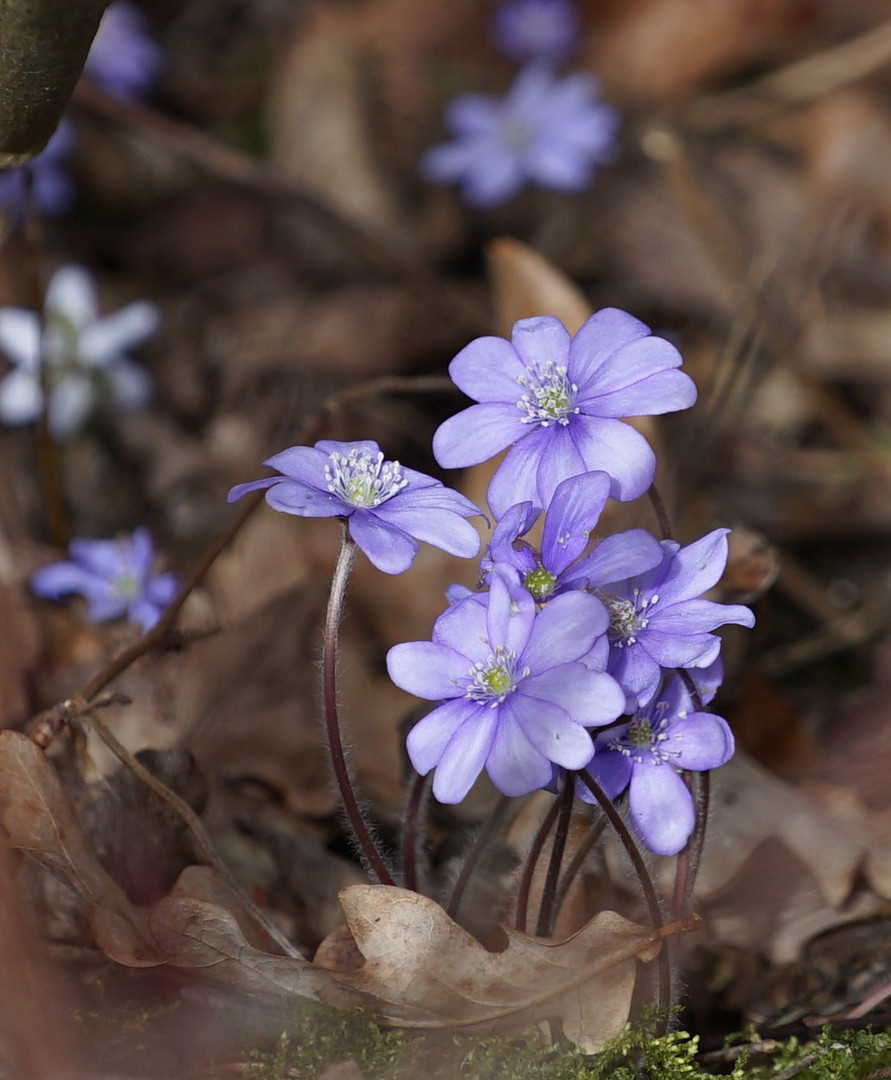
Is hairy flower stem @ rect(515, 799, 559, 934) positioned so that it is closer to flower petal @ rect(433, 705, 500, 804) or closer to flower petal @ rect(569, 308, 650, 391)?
flower petal @ rect(433, 705, 500, 804)

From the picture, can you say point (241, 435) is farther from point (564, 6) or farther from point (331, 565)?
point (564, 6)

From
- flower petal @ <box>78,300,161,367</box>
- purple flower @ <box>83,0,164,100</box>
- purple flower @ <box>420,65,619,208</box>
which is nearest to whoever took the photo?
flower petal @ <box>78,300,161,367</box>

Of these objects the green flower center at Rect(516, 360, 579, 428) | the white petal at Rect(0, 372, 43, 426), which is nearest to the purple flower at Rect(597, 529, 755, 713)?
the green flower center at Rect(516, 360, 579, 428)

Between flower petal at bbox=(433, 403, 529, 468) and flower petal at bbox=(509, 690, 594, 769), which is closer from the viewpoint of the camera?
flower petal at bbox=(509, 690, 594, 769)

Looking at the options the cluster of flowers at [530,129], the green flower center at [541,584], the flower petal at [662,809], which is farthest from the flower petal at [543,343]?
the cluster of flowers at [530,129]

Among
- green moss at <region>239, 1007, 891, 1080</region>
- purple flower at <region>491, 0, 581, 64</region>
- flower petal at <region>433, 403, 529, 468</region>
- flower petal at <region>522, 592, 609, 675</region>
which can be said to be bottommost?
green moss at <region>239, 1007, 891, 1080</region>

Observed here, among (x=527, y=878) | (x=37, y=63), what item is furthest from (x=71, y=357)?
(x=527, y=878)

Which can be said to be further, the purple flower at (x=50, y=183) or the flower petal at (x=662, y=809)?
the purple flower at (x=50, y=183)

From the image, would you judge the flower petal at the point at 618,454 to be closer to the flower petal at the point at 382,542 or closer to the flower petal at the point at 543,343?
the flower petal at the point at 543,343
